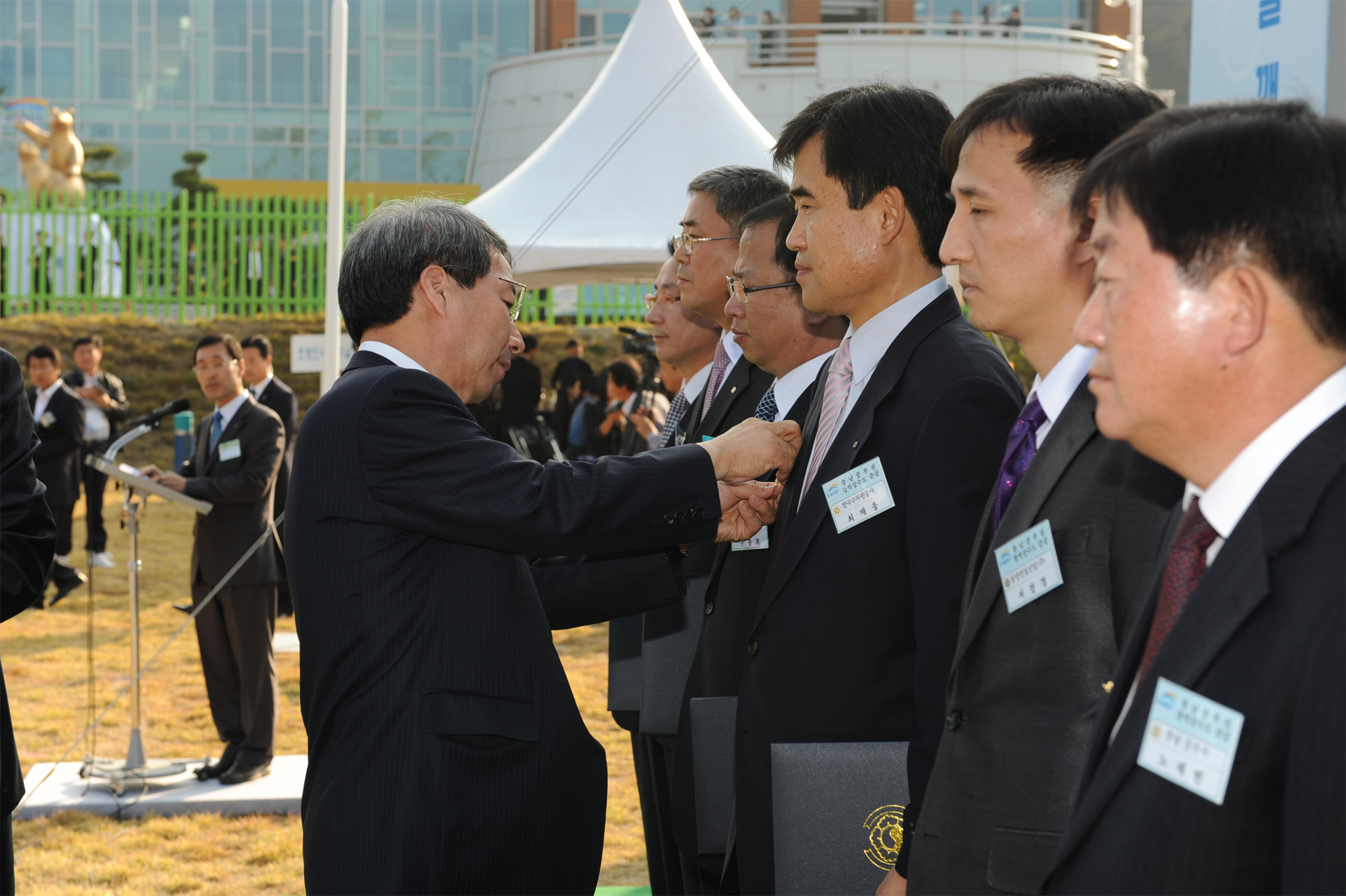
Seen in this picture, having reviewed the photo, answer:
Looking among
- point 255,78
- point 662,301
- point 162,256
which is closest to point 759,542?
point 662,301

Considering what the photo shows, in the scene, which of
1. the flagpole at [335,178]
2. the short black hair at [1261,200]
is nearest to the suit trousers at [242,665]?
the flagpole at [335,178]

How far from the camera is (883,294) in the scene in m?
2.05

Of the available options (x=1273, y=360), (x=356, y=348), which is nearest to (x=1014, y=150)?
(x=1273, y=360)

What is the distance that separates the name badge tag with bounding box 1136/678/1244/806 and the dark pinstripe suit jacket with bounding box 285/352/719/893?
1.14m

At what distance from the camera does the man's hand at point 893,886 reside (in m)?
1.62

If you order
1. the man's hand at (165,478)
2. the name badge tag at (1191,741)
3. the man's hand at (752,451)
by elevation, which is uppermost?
the man's hand at (752,451)

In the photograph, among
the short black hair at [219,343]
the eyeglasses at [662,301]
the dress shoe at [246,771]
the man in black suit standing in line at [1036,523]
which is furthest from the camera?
the short black hair at [219,343]

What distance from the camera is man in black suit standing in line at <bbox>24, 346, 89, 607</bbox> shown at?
932cm

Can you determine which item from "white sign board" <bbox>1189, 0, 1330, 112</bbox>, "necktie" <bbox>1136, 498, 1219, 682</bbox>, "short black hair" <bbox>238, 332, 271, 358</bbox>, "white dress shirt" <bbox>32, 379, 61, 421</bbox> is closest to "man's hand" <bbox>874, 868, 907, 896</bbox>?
"necktie" <bbox>1136, 498, 1219, 682</bbox>

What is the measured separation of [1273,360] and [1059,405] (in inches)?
22.0

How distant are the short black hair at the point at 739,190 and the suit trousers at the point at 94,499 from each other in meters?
8.28

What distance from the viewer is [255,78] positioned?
70.4ft

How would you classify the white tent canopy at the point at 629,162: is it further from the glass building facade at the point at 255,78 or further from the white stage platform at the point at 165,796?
the glass building facade at the point at 255,78

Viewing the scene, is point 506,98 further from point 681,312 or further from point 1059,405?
point 1059,405
